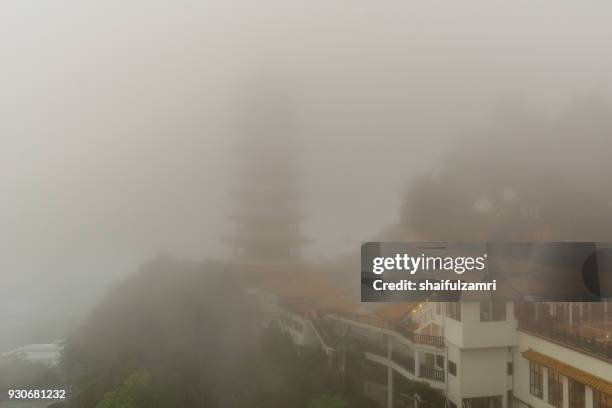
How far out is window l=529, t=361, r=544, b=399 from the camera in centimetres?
186

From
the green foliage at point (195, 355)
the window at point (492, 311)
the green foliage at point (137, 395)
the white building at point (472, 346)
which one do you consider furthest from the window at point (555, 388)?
the green foliage at point (137, 395)

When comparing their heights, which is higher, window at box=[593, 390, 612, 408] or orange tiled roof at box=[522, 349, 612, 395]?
orange tiled roof at box=[522, 349, 612, 395]

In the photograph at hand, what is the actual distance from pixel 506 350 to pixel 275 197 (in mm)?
1119

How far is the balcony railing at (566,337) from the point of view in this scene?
1.80 m

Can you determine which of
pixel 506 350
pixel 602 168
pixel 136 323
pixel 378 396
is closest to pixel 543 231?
pixel 602 168

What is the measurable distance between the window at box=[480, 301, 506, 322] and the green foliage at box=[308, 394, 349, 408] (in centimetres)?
65

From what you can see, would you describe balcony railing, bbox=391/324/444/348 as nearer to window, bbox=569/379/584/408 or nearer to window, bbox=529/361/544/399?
window, bbox=529/361/544/399

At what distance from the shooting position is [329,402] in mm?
1922

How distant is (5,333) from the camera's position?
2.06 meters

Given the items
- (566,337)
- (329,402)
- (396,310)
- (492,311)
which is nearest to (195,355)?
(329,402)

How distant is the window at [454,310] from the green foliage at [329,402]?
0.55 meters

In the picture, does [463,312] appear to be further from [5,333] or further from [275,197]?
[5,333]

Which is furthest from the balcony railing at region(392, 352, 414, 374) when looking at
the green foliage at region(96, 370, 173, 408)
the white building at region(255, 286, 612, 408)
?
the green foliage at region(96, 370, 173, 408)

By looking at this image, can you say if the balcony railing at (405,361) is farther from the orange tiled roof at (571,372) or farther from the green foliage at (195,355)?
the orange tiled roof at (571,372)
